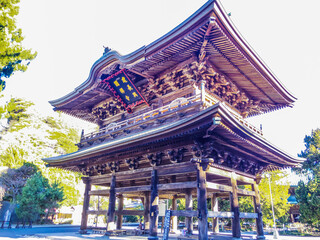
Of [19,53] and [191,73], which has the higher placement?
[19,53]

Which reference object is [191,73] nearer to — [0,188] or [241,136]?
[241,136]

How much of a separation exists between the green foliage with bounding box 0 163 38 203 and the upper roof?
49.2 feet

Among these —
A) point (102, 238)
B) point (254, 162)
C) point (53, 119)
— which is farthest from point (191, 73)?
point (53, 119)

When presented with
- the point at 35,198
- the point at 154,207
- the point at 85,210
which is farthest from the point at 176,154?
the point at 35,198

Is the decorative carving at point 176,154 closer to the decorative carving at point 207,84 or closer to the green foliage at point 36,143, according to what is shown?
the decorative carving at point 207,84

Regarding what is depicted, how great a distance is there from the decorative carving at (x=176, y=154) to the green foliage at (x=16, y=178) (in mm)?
21717

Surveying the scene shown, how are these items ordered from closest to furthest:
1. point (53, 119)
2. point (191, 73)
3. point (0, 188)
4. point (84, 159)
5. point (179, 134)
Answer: point (179, 134), point (191, 73), point (84, 159), point (0, 188), point (53, 119)

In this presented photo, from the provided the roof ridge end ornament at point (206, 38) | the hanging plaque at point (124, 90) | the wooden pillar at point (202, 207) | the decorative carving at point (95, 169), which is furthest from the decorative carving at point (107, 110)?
the wooden pillar at point (202, 207)

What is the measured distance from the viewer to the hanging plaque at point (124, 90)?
12.2 meters

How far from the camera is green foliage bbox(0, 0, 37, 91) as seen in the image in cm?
1148

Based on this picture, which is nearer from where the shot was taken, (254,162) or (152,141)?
(152,141)

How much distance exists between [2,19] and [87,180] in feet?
32.6

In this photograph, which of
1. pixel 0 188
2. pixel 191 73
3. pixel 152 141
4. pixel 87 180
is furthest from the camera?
pixel 0 188

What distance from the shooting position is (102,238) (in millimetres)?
10406
